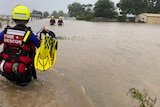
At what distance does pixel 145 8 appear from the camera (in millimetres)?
86125

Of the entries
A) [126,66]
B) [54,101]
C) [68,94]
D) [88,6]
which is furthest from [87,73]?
[88,6]

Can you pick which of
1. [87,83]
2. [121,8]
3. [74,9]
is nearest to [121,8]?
[121,8]

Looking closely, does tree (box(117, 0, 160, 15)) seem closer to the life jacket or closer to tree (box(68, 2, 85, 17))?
tree (box(68, 2, 85, 17))

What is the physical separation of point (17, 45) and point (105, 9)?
73909 mm

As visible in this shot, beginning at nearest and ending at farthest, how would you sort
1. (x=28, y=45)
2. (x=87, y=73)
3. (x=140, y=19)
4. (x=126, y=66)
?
(x=28, y=45) < (x=87, y=73) < (x=126, y=66) < (x=140, y=19)

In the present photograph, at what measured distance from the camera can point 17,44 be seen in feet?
18.0

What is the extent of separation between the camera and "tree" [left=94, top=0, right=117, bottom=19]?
254 ft

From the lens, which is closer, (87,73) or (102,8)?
(87,73)

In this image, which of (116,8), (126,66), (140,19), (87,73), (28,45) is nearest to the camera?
(28,45)

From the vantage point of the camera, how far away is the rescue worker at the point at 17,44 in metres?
5.48

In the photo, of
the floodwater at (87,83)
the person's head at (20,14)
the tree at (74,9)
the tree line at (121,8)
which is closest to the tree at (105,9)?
the tree line at (121,8)

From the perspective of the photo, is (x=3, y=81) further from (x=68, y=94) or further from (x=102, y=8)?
(x=102, y=8)

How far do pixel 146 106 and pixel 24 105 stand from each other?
2.23 meters

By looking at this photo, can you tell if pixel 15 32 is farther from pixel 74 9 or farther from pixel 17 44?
pixel 74 9
